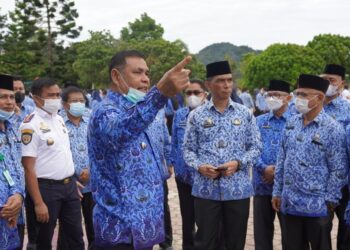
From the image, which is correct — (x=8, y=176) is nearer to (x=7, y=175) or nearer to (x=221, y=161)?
(x=7, y=175)

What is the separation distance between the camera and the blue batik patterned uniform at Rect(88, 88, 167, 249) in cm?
250

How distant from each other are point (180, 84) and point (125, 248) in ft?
3.52

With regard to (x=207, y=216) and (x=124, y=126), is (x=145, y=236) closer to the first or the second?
(x=124, y=126)

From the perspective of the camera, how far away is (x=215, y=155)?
405cm

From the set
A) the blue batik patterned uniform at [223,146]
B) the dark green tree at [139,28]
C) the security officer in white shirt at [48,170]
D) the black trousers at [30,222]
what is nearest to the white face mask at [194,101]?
the blue batik patterned uniform at [223,146]

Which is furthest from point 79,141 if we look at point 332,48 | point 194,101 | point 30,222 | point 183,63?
point 332,48

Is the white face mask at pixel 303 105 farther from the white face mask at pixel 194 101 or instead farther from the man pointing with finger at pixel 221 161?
the white face mask at pixel 194 101

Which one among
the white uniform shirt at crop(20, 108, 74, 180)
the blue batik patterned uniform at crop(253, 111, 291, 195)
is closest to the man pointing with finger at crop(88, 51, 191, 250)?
the white uniform shirt at crop(20, 108, 74, 180)

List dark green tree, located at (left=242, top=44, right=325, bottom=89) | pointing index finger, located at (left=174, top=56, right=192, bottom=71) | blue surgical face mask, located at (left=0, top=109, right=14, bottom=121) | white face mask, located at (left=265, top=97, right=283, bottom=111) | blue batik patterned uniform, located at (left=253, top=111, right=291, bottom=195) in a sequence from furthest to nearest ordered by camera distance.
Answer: dark green tree, located at (left=242, top=44, right=325, bottom=89)
white face mask, located at (left=265, top=97, right=283, bottom=111)
blue batik patterned uniform, located at (left=253, top=111, right=291, bottom=195)
blue surgical face mask, located at (left=0, top=109, right=14, bottom=121)
pointing index finger, located at (left=174, top=56, right=192, bottom=71)

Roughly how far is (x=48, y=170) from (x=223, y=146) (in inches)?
65.6

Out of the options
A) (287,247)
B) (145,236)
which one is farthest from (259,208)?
(145,236)

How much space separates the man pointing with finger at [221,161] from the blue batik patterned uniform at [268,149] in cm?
67

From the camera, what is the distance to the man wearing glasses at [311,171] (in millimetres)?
3713

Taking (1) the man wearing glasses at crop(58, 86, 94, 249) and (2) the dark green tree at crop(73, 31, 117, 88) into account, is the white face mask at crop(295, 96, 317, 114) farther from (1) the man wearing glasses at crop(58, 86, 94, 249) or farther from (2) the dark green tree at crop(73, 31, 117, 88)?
(2) the dark green tree at crop(73, 31, 117, 88)
